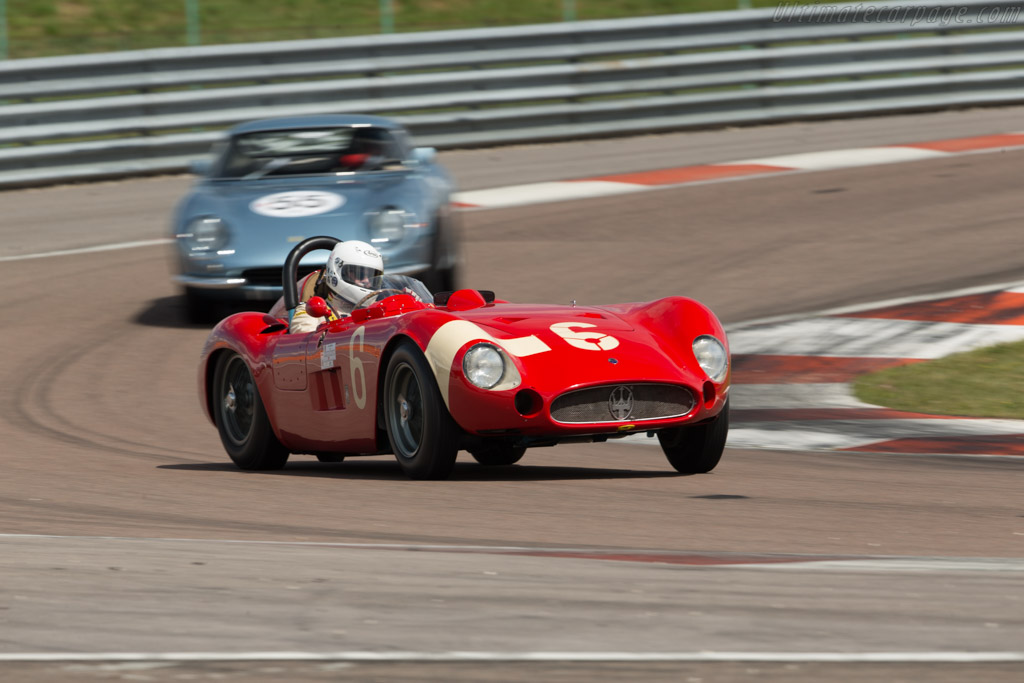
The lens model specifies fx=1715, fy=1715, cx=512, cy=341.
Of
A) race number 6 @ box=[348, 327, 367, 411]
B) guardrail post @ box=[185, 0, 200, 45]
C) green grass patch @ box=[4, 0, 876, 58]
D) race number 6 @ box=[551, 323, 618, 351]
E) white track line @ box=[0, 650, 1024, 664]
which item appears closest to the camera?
white track line @ box=[0, 650, 1024, 664]

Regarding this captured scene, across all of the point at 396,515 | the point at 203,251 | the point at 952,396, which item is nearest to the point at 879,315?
the point at 952,396

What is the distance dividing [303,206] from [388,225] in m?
0.59

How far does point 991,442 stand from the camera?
7.28 meters

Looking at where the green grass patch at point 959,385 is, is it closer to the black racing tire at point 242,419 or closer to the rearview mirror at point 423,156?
the black racing tire at point 242,419

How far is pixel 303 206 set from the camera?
11000 millimetres

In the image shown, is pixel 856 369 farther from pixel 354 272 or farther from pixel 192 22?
pixel 192 22

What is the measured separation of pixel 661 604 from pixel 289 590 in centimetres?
87

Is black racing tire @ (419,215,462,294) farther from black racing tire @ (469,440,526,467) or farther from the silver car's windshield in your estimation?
black racing tire @ (469,440,526,467)

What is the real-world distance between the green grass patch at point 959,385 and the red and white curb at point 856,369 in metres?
0.12

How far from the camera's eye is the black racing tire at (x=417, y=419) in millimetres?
6000

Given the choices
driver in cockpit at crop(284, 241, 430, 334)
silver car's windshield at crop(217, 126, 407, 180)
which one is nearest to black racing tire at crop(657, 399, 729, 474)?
driver in cockpit at crop(284, 241, 430, 334)

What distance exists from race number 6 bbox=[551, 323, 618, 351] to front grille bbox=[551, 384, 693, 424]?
17 cm

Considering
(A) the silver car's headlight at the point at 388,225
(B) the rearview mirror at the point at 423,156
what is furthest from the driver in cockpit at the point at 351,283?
(B) the rearview mirror at the point at 423,156

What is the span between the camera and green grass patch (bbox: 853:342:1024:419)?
8.19m
